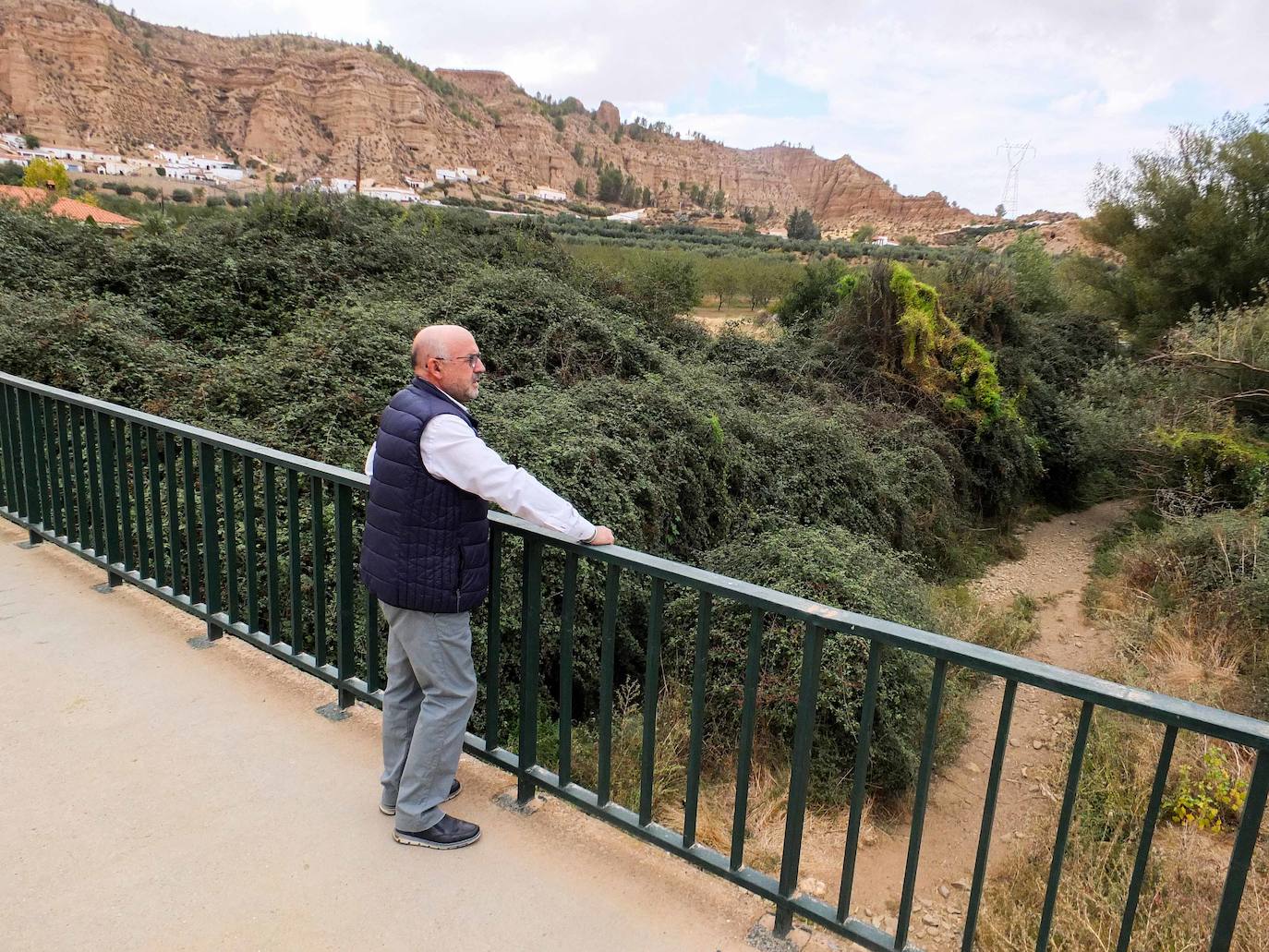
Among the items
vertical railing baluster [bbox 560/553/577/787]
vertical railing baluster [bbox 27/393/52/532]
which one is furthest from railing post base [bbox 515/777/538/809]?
vertical railing baluster [bbox 27/393/52/532]

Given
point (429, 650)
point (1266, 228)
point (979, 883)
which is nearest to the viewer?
point (979, 883)

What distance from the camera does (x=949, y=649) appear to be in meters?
1.98

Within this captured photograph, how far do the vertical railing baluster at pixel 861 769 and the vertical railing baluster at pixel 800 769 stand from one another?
5.3 inches

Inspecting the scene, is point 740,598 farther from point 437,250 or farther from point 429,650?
point 437,250

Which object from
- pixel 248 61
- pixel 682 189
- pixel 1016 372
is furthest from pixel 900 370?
pixel 682 189

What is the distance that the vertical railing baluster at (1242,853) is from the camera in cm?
163

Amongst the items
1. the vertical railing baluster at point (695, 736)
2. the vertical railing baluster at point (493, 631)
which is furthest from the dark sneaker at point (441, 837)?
the vertical railing baluster at point (695, 736)

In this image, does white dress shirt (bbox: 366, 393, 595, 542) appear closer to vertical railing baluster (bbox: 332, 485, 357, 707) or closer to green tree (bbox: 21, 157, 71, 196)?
vertical railing baluster (bbox: 332, 485, 357, 707)

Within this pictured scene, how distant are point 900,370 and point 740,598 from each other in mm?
14142

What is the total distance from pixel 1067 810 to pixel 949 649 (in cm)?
46

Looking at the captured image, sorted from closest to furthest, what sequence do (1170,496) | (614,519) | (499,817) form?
(499,817) → (614,519) → (1170,496)

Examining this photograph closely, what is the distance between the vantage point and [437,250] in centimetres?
1346

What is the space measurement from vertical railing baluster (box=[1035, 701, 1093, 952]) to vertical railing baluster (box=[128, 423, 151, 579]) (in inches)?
170

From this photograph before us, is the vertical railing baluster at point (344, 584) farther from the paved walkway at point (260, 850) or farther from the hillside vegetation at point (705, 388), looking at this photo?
the hillside vegetation at point (705, 388)
